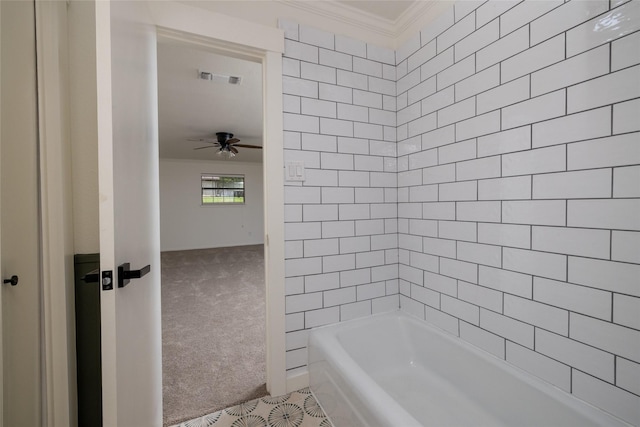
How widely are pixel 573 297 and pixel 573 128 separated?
0.65m

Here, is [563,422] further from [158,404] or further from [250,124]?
[250,124]

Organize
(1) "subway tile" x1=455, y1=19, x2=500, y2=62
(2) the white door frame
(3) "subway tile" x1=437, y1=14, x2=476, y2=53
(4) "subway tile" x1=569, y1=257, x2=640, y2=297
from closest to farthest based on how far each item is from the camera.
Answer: (4) "subway tile" x1=569, y1=257, x2=640, y2=297 → (1) "subway tile" x1=455, y1=19, x2=500, y2=62 → (3) "subway tile" x1=437, y1=14, x2=476, y2=53 → (2) the white door frame

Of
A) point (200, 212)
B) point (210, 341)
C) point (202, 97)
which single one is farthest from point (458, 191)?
point (200, 212)

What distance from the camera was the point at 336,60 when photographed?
1.71m

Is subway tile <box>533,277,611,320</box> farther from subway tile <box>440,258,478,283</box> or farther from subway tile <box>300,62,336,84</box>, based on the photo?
subway tile <box>300,62,336,84</box>

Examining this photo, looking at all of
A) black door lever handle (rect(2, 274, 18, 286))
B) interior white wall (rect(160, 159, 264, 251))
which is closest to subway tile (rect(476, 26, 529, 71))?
black door lever handle (rect(2, 274, 18, 286))

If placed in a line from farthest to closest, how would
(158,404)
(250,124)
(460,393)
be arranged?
1. (250,124)
2. (460,393)
3. (158,404)

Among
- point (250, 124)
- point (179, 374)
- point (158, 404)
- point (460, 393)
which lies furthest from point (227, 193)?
point (460, 393)

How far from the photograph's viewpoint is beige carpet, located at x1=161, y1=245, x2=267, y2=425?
159 centimetres

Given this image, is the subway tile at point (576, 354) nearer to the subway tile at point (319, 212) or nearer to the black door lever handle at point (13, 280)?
the subway tile at point (319, 212)

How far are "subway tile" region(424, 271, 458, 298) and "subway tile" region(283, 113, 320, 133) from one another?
1.16 m

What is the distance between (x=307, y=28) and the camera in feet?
5.37

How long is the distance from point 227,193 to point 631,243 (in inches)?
315

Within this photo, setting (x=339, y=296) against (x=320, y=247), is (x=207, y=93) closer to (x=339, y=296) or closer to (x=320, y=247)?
(x=320, y=247)
